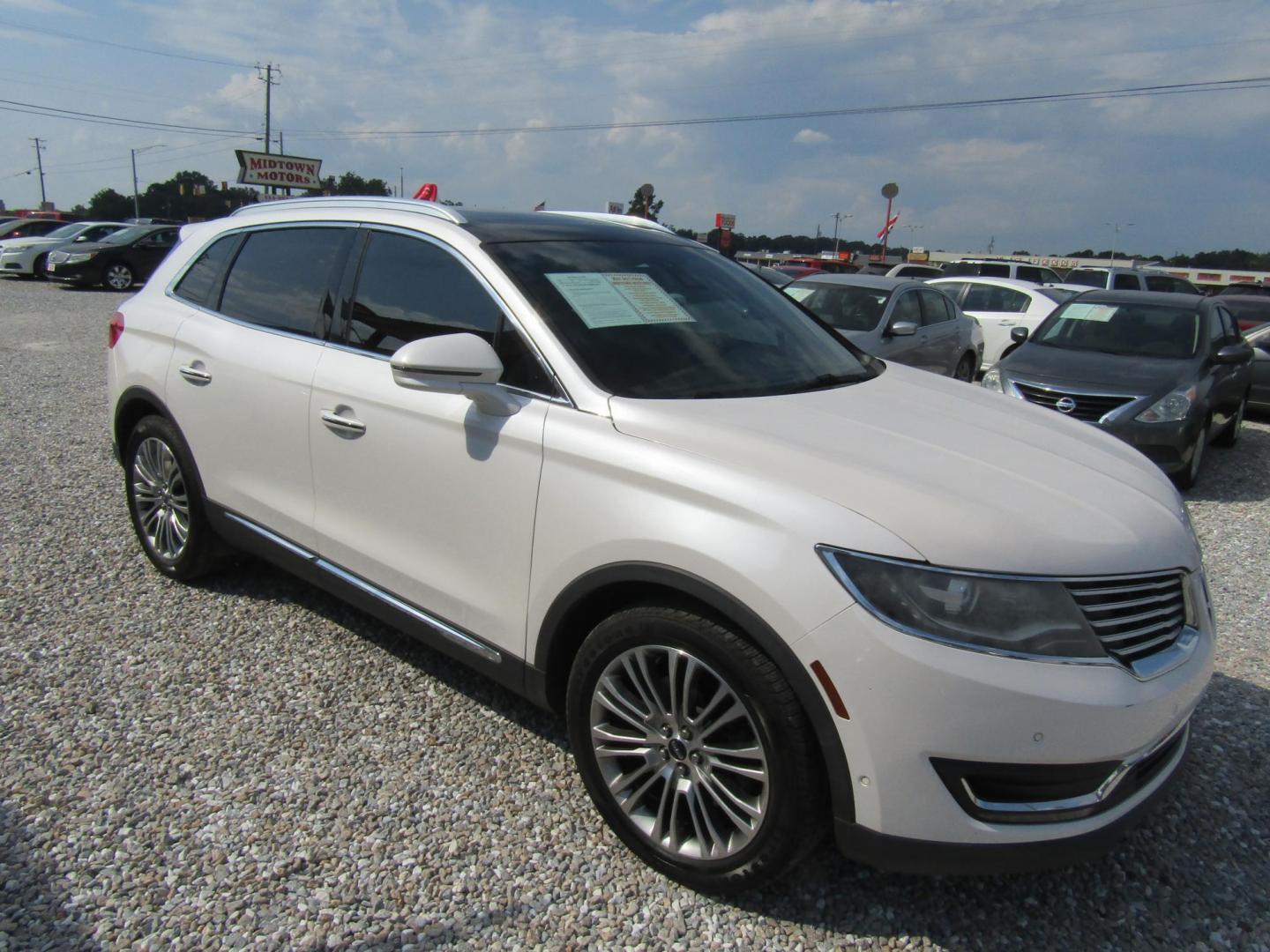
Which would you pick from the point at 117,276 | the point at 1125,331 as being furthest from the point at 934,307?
the point at 117,276

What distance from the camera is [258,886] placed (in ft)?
7.64

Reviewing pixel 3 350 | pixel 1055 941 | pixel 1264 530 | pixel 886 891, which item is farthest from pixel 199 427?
pixel 3 350

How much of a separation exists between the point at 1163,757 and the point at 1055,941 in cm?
55

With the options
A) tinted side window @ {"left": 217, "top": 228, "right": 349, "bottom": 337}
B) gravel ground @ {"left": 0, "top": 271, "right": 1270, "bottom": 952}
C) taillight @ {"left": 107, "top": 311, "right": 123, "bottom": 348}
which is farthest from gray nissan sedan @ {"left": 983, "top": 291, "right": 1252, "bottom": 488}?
taillight @ {"left": 107, "top": 311, "right": 123, "bottom": 348}

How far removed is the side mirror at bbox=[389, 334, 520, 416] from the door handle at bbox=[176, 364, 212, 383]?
1576 millimetres

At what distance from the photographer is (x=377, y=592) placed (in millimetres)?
3070

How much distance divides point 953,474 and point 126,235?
77.8 ft

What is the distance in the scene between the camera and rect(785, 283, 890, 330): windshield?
9.35 metres

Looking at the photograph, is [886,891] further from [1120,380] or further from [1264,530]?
[1120,380]

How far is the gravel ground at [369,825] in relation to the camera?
88.8 inches

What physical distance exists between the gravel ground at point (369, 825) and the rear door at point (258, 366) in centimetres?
65

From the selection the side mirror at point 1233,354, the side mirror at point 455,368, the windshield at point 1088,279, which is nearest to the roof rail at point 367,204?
the side mirror at point 455,368

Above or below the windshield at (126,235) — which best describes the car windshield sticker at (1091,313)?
above

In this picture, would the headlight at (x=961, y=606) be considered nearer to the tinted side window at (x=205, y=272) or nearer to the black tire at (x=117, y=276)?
the tinted side window at (x=205, y=272)
